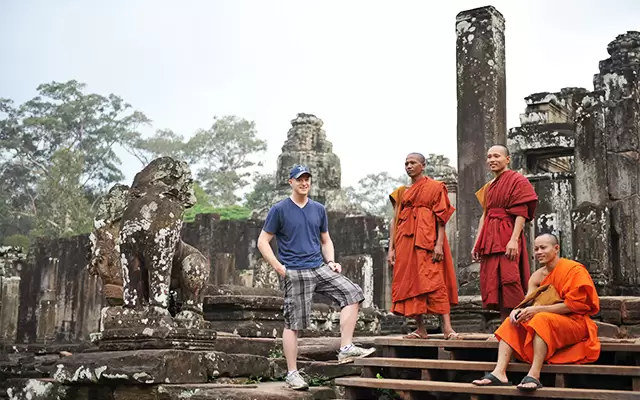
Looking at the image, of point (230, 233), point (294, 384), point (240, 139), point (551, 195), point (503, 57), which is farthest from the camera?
point (240, 139)

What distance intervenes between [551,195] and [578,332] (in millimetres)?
12877

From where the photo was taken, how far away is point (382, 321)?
15383 millimetres

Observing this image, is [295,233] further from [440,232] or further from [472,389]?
[472,389]

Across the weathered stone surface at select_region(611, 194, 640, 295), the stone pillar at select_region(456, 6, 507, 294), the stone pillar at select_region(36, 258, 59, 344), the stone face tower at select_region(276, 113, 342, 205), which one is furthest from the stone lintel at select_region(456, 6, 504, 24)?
the stone face tower at select_region(276, 113, 342, 205)

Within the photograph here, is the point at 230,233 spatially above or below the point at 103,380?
above

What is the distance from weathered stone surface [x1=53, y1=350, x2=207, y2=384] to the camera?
6.86 meters

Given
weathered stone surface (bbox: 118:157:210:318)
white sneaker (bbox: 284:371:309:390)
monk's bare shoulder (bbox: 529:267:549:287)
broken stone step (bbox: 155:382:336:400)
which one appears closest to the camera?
monk's bare shoulder (bbox: 529:267:549:287)

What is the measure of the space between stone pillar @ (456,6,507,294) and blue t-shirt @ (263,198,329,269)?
4275 mm

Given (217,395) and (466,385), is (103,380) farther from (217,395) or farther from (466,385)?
(466,385)

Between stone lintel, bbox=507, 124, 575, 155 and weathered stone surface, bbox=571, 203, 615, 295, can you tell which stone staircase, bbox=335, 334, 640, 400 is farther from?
stone lintel, bbox=507, 124, 575, 155

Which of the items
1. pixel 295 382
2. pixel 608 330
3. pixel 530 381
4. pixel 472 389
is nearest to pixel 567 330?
pixel 530 381

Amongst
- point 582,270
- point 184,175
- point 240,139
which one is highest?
point 240,139

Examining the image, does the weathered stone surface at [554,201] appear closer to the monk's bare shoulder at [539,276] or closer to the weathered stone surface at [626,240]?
the weathered stone surface at [626,240]

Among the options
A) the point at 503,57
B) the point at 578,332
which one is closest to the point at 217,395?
the point at 578,332
